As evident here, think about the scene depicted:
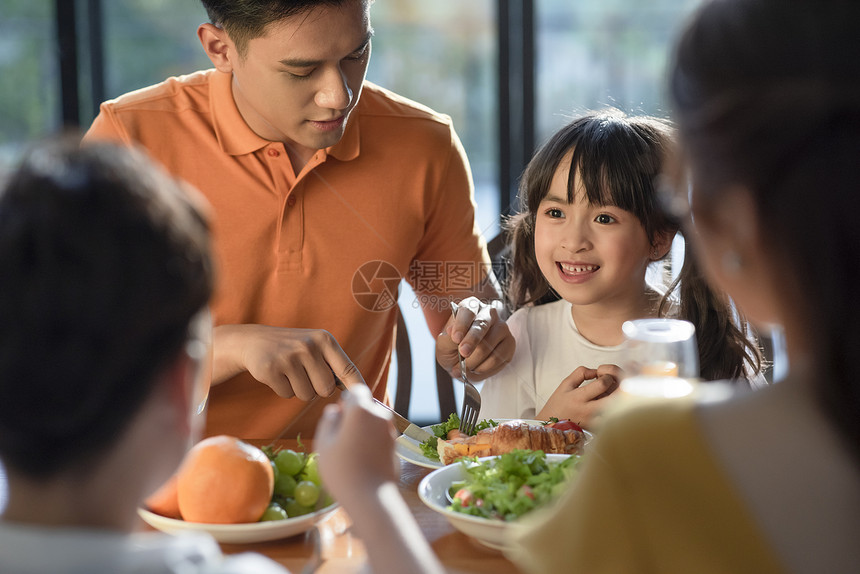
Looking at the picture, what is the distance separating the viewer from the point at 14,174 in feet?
1.79

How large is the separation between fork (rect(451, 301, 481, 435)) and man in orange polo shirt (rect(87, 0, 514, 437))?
0.03 metres

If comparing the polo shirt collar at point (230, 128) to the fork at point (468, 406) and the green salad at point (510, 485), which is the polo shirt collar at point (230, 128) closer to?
the fork at point (468, 406)

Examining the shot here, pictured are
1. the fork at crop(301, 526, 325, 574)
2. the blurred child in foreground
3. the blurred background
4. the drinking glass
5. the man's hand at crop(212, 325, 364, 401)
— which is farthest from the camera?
the blurred background

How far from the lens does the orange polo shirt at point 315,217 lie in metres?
1.55

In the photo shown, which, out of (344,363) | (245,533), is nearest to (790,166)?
(245,533)

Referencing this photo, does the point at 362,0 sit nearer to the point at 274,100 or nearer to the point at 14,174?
the point at 274,100

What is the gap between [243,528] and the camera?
2.93ft

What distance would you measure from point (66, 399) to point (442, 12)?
2.67 metres

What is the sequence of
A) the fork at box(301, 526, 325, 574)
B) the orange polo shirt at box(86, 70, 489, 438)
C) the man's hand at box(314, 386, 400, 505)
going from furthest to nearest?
the orange polo shirt at box(86, 70, 489, 438), the fork at box(301, 526, 325, 574), the man's hand at box(314, 386, 400, 505)

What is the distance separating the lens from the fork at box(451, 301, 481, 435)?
4.29 ft

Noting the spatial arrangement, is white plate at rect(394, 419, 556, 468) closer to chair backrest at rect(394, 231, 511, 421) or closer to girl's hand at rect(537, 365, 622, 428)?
girl's hand at rect(537, 365, 622, 428)

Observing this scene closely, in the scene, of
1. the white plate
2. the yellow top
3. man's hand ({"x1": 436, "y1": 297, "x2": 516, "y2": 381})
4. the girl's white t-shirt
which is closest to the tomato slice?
the white plate

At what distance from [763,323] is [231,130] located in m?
1.19

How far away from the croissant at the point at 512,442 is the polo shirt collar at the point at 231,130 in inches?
26.4
